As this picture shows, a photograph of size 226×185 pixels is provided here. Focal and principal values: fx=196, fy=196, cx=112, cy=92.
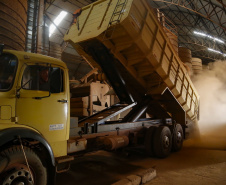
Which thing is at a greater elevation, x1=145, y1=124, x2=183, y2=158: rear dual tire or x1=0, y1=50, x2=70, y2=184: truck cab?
x1=0, y1=50, x2=70, y2=184: truck cab

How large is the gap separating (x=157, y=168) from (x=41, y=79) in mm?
3566

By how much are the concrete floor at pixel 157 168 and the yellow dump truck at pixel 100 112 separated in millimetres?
523

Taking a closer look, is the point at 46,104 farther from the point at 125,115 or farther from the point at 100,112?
the point at 125,115

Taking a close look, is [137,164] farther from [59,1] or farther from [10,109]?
[59,1]

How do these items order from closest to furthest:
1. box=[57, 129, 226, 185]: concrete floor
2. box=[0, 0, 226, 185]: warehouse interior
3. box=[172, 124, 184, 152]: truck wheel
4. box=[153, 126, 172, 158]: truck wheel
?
box=[57, 129, 226, 185]: concrete floor < box=[0, 0, 226, 185]: warehouse interior < box=[153, 126, 172, 158]: truck wheel < box=[172, 124, 184, 152]: truck wheel

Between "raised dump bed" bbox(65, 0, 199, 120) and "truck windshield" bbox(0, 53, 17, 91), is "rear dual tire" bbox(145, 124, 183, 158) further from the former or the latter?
"truck windshield" bbox(0, 53, 17, 91)

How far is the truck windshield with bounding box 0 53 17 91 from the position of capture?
2.86 metres

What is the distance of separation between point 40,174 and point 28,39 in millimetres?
7459

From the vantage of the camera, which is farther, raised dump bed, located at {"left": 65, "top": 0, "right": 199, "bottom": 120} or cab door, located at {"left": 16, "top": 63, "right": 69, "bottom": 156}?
raised dump bed, located at {"left": 65, "top": 0, "right": 199, "bottom": 120}

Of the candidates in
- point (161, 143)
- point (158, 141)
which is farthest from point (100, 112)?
point (161, 143)

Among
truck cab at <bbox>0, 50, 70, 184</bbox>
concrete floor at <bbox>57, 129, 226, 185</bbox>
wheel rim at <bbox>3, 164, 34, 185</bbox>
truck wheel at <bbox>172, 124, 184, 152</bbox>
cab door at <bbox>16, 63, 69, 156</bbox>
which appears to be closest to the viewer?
wheel rim at <bbox>3, 164, 34, 185</bbox>

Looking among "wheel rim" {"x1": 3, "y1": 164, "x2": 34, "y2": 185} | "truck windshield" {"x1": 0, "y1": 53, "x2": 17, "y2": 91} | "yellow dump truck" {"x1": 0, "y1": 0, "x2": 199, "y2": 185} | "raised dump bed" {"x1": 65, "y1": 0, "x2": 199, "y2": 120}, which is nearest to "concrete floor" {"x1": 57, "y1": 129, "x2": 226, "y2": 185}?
"yellow dump truck" {"x1": 0, "y1": 0, "x2": 199, "y2": 185}

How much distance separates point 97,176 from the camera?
4402mm

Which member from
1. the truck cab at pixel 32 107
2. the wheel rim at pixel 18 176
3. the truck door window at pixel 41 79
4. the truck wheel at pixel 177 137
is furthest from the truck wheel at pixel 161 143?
the wheel rim at pixel 18 176
